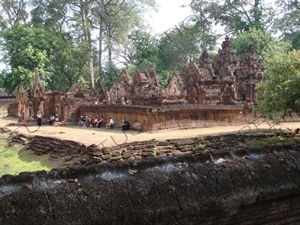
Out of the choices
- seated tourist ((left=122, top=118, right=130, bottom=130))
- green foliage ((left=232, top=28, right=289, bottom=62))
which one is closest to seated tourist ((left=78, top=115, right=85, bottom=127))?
seated tourist ((left=122, top=118, right=130, bottom=130))

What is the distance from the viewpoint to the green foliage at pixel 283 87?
11.5 metres

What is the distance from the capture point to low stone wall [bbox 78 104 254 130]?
15922 millimetres

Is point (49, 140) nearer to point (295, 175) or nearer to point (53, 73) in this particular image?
point (295, 175)

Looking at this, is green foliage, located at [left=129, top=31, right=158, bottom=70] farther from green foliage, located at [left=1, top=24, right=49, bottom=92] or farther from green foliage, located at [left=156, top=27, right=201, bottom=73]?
green foliage, located at [left=1, top=24, right=49, bottom=92]

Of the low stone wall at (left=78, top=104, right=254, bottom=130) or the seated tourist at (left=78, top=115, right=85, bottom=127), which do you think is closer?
the low stone wall at (left=78, top=104, right=254, bottom=130)

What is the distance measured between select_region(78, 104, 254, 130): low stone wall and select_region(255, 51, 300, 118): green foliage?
420 centimetres

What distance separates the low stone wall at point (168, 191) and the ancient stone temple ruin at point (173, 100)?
12.7m

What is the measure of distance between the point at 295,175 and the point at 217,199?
0.82 m

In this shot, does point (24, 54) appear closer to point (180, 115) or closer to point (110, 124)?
point (110, 124)

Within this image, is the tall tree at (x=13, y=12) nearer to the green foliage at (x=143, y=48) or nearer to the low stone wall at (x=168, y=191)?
the green foliage at (x=143, y=48)

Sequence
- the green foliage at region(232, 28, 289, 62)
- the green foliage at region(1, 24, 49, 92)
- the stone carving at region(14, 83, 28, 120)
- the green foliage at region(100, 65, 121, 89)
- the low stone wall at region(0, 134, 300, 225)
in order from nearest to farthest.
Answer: the low stone wall at region(0, 134, 300, 225)
the stone carving at region(14, 83, 28, 120)
the green foliage at region(1, 24, 49, 92)
the green foliage at region(232, 28, 289, 62)
the green foliage at region(100, 65, 121, 89)

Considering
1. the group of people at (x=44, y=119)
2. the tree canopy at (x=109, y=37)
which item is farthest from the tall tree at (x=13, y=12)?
the group of people at (x=44, y=119)

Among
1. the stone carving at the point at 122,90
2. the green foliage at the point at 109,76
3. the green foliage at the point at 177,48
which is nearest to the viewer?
the stone carving at the point at 122,90

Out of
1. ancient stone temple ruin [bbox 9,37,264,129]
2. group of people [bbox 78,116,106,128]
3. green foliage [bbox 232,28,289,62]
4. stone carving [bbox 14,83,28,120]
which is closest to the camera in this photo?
ancient stone temple ruin [bbox 9,37,264,129]
